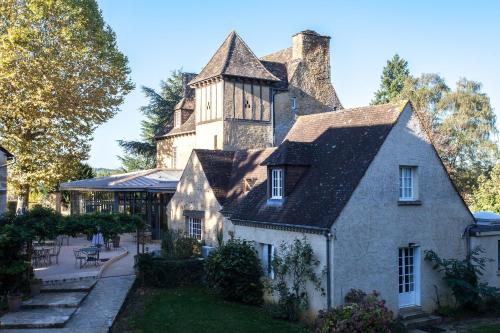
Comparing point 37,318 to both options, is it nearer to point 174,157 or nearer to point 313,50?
point 174,157

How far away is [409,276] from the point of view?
1638 cm

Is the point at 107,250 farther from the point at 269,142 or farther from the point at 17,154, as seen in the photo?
the point at 269,142

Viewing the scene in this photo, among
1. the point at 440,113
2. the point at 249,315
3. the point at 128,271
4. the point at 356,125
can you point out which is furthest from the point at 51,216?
the point at 440,113

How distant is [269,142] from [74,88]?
1221cm

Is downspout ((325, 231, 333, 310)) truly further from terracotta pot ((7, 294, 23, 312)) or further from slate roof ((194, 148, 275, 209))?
terracotta pot ((7, 294, 23, 312))

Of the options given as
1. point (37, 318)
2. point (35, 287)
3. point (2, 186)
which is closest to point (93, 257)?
point (35, 287)

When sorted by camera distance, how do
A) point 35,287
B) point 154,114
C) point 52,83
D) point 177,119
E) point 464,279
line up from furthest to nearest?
point 154,114 < point 177,119 < point 52,83 < point 35,287 < point 464,279

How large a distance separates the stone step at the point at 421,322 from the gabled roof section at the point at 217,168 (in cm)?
924

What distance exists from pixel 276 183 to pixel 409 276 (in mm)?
5596

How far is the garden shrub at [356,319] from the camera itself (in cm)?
1161

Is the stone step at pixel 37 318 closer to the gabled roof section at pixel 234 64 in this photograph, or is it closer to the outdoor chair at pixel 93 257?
the outdoor chair at pixel 93 257

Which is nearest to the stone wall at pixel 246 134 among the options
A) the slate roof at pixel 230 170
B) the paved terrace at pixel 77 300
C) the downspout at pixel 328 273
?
the slate roof at pixel 230 170

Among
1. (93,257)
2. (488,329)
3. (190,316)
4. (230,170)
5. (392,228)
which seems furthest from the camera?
(230,170)

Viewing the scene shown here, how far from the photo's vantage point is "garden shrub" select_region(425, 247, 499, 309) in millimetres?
16312
